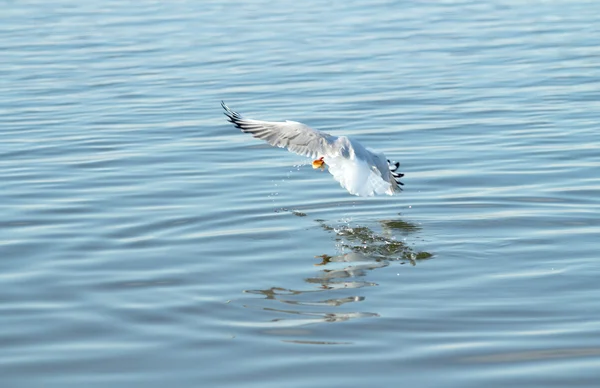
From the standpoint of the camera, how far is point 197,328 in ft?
23.8

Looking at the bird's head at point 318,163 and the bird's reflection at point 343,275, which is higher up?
the bird's head at point 318,163

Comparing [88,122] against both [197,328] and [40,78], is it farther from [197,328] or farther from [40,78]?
[197,328]

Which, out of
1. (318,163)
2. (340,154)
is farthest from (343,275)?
(318,163)

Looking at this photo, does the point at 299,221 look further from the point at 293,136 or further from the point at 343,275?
the point at 343,275

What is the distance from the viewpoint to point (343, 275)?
28.1 ft

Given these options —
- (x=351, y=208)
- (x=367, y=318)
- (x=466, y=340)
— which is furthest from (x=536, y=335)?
(x=351, y=208)

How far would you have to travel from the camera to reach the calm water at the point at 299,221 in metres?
6.79

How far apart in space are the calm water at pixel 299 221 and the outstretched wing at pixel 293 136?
2.38 ft

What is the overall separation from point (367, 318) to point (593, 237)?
108 inches

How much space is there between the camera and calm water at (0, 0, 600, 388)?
6789mm

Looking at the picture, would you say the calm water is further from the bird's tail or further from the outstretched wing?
the outstretched wing

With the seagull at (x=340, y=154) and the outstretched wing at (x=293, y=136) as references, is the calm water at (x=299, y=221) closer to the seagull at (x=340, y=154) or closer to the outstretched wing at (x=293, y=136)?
the seagull at (x=340, y=154)

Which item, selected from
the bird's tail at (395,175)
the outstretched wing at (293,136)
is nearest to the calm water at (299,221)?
the bird's tail at (395,175)

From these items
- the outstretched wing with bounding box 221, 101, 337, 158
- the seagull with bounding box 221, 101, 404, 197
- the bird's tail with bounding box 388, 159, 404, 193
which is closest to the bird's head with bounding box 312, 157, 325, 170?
the seagull with bounding box 221, 101, 404, 197
